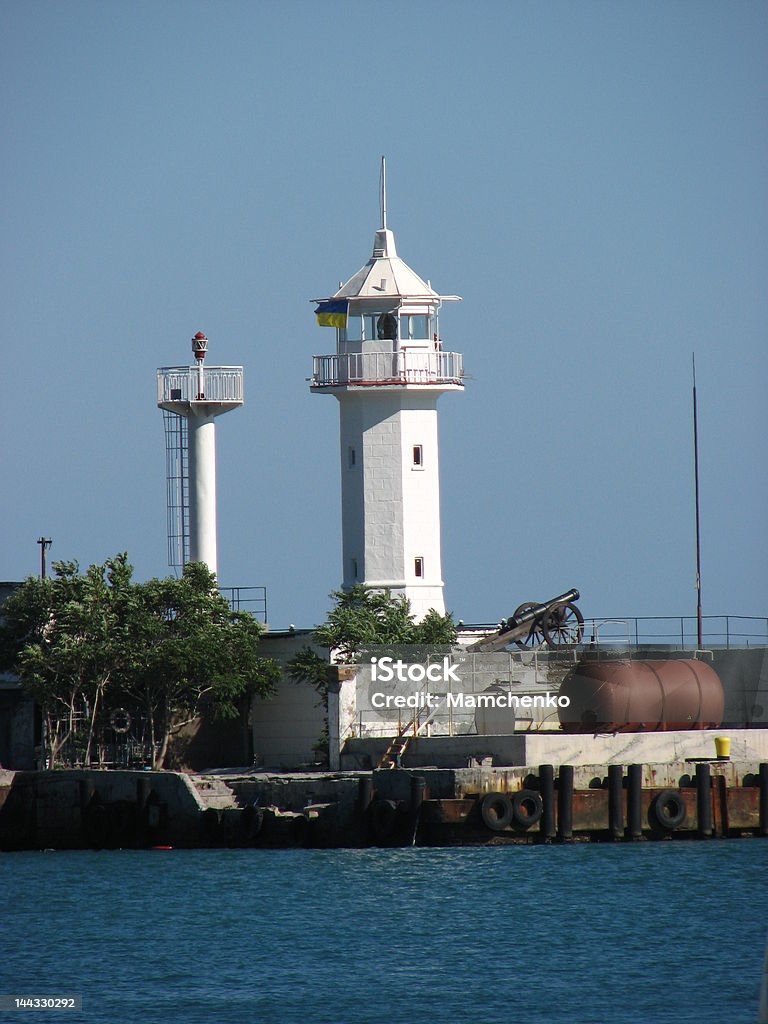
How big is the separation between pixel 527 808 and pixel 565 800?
0.73 metres

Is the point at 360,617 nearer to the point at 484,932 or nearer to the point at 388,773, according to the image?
the point at 388,773

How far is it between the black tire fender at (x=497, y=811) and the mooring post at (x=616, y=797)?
200 cm

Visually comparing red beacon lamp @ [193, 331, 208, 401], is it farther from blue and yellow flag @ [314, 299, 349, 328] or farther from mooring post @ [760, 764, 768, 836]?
mooring post @ [760, 764, 768, 836]

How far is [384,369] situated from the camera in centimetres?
6009

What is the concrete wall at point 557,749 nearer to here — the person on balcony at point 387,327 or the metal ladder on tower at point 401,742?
the metal ladder on tower at point 401,742

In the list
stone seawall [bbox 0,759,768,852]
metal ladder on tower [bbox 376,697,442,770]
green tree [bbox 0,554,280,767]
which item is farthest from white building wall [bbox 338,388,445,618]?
stone seawall [bbox 0,759,768,852]

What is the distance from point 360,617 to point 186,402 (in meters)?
8.34

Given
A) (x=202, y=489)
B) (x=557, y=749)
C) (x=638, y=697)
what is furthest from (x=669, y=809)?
(x=202, y=489)

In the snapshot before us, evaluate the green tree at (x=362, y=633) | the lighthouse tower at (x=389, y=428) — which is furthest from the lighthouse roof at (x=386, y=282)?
the green tree at (x=362, y=633)

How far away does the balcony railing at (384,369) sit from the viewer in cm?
6000

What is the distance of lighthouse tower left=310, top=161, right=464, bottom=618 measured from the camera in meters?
59.8

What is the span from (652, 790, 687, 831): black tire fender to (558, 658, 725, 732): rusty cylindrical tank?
8.91 feet

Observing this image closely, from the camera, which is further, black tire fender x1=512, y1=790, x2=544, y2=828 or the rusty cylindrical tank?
the rusty cylindrical tank

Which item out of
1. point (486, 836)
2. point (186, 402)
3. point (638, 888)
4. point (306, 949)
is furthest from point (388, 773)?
point (186, 402)
